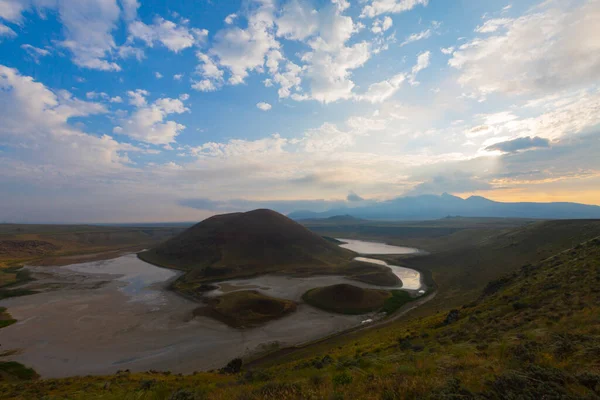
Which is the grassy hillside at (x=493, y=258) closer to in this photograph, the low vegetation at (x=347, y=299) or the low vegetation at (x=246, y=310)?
the low vegetation at (x=347, y=299)

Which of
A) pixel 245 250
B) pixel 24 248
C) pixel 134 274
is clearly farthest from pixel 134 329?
pixel 24 248

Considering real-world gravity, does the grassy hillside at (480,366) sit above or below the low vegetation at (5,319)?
above

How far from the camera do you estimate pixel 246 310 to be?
4841cm

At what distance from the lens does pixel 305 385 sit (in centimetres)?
1145

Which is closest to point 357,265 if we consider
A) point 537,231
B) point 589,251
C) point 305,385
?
point 537,231

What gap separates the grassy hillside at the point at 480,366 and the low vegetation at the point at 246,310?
23.1 metres

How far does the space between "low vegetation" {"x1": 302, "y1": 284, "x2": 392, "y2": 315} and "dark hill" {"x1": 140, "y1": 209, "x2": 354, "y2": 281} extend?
32.0 metres

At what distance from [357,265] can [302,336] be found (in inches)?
2078

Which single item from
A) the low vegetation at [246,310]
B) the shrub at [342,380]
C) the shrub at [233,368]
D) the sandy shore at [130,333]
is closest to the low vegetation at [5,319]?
the sandy shore at [130,333]

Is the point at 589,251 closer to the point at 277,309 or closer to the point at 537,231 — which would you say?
the point at 277,309

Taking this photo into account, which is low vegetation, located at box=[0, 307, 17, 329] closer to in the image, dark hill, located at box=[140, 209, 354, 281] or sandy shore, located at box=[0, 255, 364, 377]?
sandy shore, located at box=[0, 255, 364, 377]

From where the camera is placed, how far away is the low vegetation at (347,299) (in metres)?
50.4

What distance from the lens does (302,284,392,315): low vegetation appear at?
165 feet

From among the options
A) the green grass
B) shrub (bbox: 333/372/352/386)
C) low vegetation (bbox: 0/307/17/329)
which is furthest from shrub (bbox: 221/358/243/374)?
low vegetation (bbox: 0/307/17/329)
